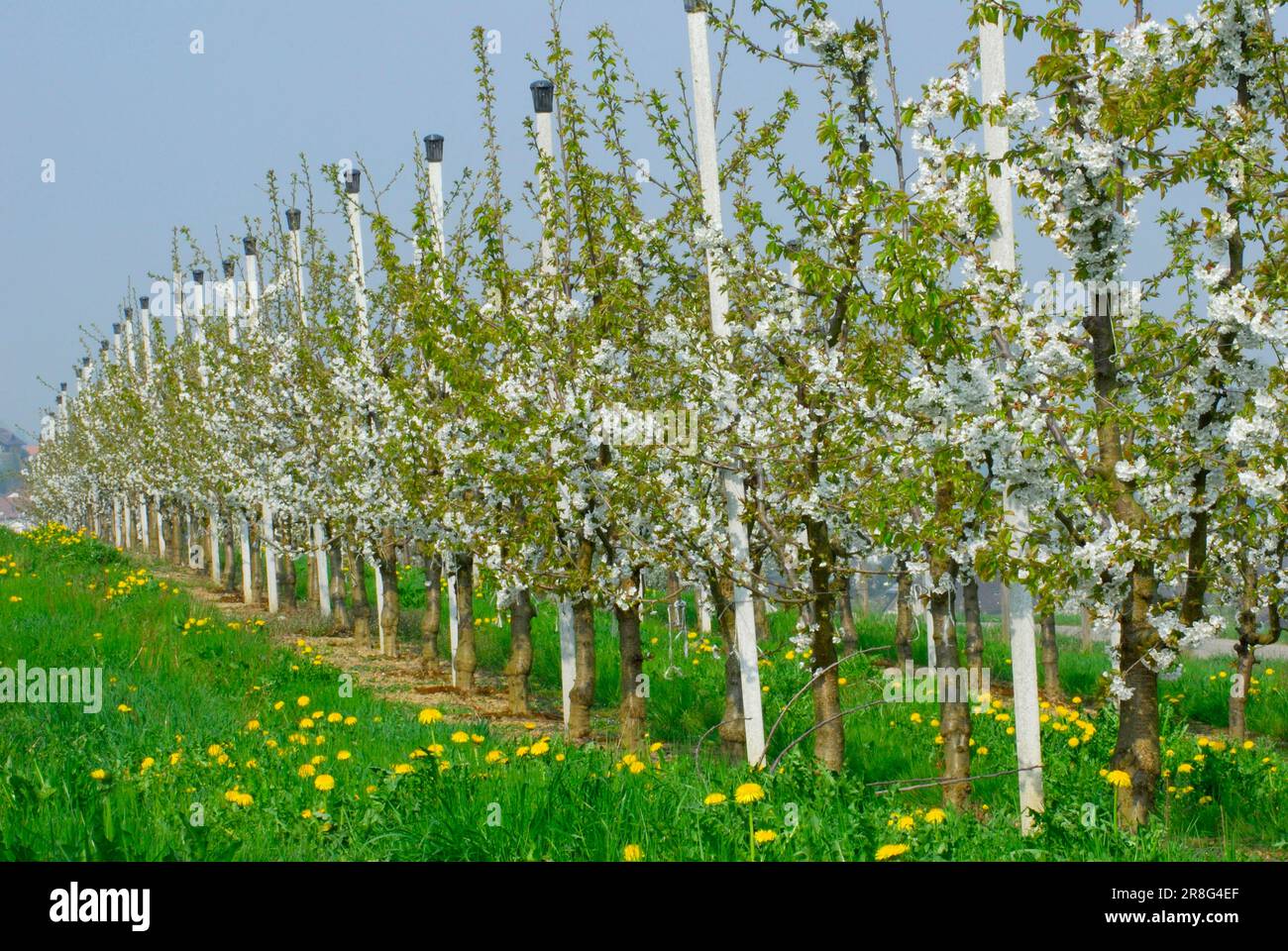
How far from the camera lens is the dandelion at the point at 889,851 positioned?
4684 millimetres

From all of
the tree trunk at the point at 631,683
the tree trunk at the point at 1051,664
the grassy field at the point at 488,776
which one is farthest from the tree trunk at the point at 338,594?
the tree trunk at the point at 1051,664

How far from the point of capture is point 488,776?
6508mm

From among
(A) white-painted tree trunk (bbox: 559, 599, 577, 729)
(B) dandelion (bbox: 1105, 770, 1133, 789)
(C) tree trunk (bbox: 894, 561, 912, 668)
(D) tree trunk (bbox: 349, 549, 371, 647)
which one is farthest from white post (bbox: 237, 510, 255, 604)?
(B) dandelion (bbox: 1105, 770, 1133, 789)

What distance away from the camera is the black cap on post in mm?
12133

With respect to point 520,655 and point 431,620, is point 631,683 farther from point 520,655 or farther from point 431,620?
point 431,620

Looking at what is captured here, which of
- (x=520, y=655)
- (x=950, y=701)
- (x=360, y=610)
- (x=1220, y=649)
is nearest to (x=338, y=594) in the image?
(x=360, y=610)

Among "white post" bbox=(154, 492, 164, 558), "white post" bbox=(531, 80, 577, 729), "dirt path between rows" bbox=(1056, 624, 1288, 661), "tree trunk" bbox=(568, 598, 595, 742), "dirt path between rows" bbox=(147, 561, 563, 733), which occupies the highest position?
"white post" bbox=(531, 80, 577, 729)

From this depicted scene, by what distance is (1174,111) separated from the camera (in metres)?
6.87

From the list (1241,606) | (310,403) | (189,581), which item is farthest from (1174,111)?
(189,581)

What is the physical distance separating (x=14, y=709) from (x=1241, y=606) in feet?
35.3

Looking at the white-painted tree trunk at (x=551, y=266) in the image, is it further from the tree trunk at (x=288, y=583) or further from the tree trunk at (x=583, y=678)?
the tree trunk at (x=288, y=583)

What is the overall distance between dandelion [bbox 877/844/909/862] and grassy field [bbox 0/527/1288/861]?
2cm

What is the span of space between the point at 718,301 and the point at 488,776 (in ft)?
13.6

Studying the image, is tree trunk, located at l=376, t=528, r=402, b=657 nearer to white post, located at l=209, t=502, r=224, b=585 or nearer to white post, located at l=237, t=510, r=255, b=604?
white post, located at l=237, t=510, r=255, b=604
